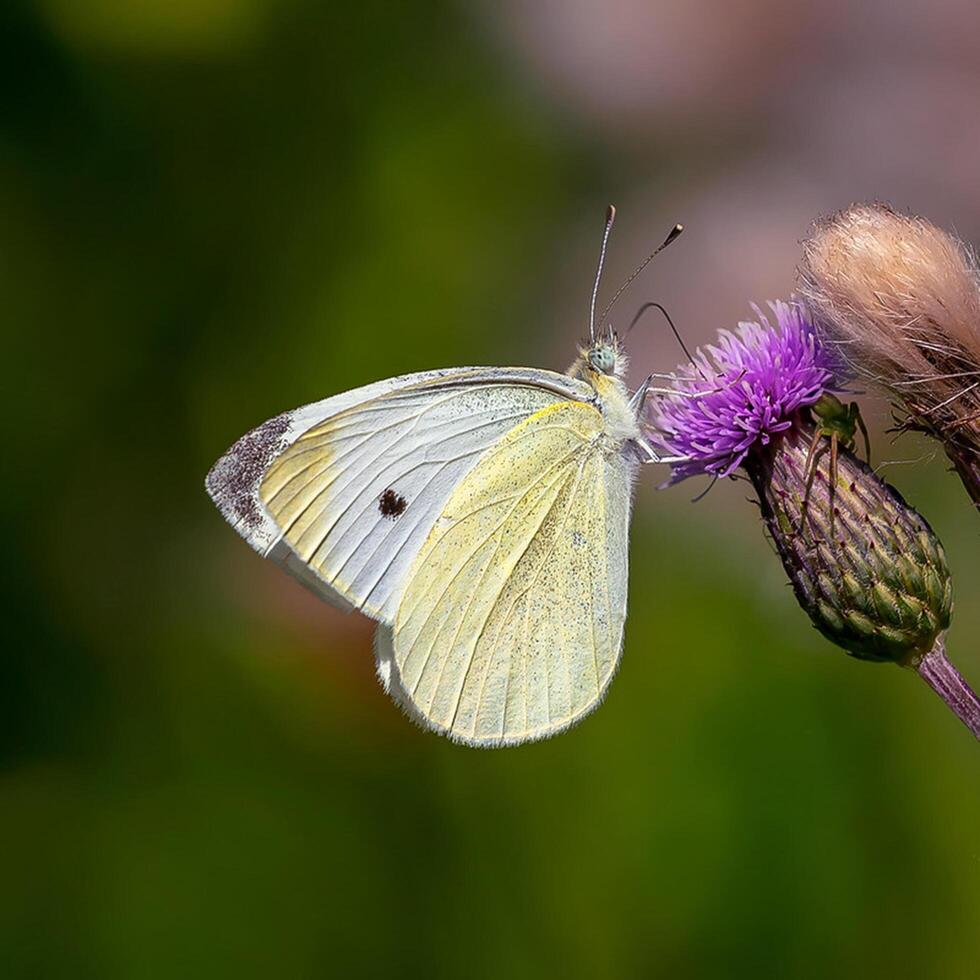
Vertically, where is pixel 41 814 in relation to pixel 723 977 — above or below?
above

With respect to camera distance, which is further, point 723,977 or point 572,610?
point 723,977

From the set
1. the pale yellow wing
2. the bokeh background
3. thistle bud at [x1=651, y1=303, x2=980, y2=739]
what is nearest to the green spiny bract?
thistle bud at [x1=651, y1=303, x2=980, y2=739]

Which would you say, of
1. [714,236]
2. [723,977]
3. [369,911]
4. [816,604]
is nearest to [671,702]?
[723,977]

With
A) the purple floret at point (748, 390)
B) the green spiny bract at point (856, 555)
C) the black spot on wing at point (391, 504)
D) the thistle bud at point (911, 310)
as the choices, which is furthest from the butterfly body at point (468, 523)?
the thistle bud at point (911, 310)

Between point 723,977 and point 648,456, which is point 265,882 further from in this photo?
point 648,456

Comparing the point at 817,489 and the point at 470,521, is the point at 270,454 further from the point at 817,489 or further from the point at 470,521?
the point at 817,489

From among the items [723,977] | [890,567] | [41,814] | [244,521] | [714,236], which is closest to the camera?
[890,567]

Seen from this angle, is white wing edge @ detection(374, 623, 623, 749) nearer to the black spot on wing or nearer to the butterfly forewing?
the butterfly forewing

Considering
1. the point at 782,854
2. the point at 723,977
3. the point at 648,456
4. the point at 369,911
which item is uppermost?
the point at 648,456
